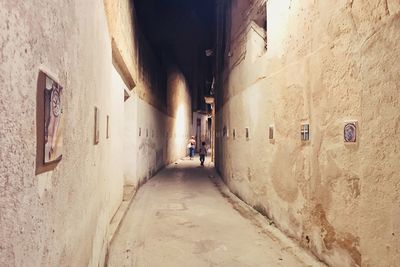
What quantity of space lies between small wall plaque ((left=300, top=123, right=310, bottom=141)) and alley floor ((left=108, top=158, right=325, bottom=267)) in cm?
144

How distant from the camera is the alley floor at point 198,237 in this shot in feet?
12.7

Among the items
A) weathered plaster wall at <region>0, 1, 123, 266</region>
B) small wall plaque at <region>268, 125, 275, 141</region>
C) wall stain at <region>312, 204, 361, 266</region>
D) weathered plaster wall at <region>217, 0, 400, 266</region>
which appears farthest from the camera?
small wall plaque at <region>268, 125, 275, 141</region>

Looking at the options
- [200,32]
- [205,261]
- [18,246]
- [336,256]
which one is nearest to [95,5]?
[18,246]

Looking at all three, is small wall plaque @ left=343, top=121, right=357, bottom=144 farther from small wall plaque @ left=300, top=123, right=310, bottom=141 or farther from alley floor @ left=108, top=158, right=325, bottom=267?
alley floor @ left=108, top=158, right=325, bottom=267

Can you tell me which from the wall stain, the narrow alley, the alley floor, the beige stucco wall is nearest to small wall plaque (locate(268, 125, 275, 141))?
the narrow alley

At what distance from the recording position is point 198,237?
4707 mm

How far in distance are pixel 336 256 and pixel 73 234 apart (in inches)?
107

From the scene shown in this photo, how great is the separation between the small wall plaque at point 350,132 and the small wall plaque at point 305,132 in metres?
0.78

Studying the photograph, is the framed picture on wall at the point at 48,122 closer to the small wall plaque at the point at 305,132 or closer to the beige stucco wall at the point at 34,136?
the beige stucco wall at the point at 34,136

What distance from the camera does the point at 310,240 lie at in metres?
3.94

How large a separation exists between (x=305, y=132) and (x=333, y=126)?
0.64 metres

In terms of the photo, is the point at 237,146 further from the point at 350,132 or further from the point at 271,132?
the point at 350,132

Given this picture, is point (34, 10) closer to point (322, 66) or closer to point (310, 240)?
point (322, 66)

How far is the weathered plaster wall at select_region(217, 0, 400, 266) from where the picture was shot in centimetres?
267
